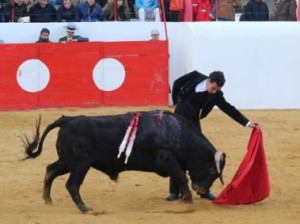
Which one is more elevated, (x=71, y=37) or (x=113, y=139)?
(x=113, y=139)

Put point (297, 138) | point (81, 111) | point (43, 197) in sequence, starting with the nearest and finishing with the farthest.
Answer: point (43, 197) → point (297, 138) → point (81, 111)

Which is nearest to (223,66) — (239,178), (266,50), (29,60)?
(266,50)

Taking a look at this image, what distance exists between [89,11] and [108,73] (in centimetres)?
137

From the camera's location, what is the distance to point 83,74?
57.3 feet

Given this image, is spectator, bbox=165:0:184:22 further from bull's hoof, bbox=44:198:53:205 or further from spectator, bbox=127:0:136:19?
bull's hoof, bbox=44:198:53:205

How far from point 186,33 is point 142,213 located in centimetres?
902

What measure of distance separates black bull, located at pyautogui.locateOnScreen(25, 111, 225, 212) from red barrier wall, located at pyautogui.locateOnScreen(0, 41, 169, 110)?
790 cm

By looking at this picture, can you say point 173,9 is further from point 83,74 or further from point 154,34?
point 83,74

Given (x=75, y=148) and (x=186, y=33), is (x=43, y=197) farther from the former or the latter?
(x=186, y=33)

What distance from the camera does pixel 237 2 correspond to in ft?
60.7

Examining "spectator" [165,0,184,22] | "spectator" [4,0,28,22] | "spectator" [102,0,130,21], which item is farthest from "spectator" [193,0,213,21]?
"spectator" [4,0,28,22]

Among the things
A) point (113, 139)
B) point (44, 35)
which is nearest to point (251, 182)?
point (113, 139)

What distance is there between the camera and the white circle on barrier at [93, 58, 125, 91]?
57.3ft

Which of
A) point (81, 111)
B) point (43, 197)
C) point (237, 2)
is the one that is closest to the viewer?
point (43, 197)
